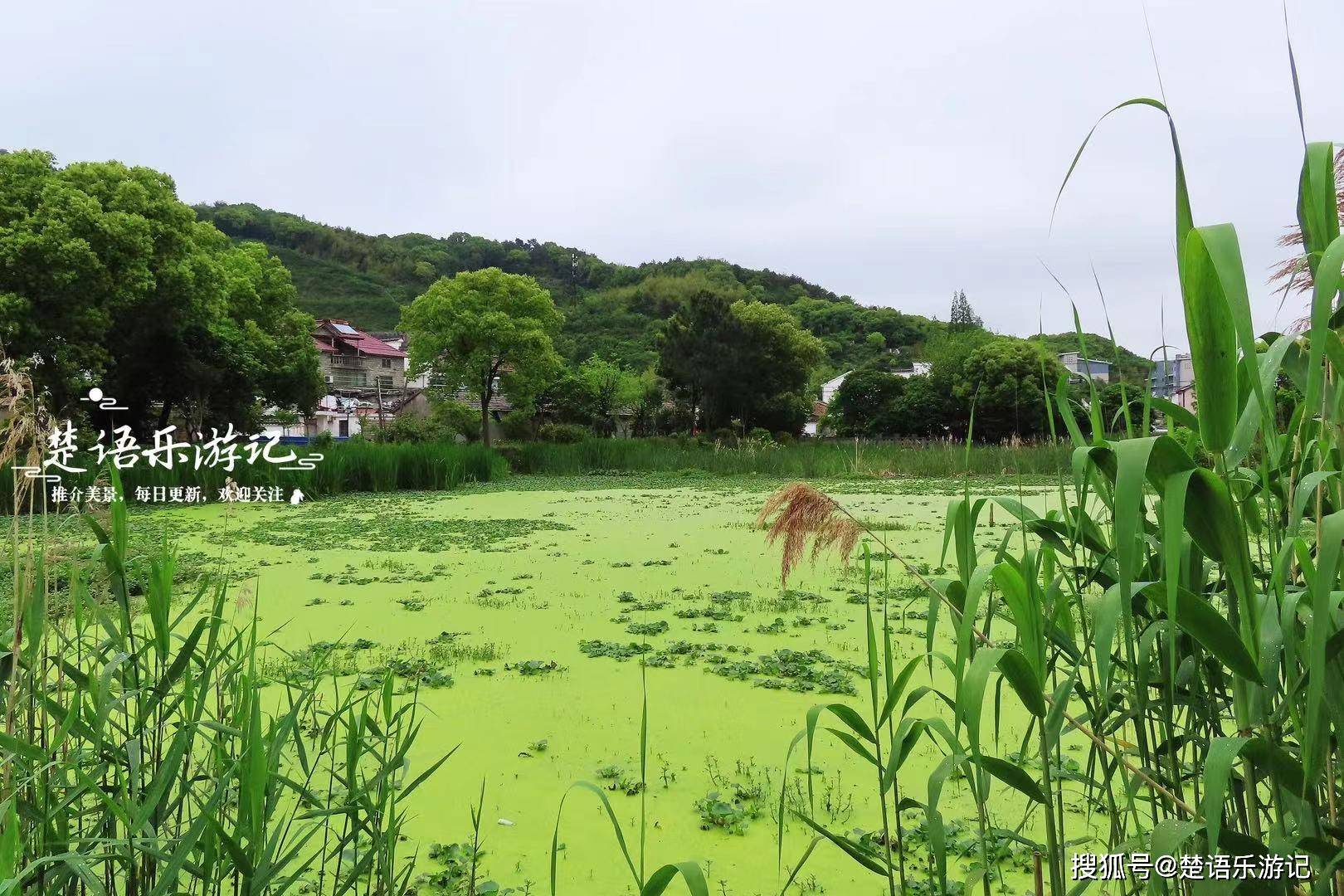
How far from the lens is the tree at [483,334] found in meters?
17.4

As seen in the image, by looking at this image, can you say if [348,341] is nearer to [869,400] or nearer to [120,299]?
[869,400]

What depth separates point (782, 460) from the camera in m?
12.6

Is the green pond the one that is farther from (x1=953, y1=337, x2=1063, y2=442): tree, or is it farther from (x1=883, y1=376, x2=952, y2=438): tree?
(x1=883, y1=376, x2=952, y2=438): tree

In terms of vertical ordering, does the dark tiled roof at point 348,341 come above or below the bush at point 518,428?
above

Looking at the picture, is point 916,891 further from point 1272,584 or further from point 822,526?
point 1272,584

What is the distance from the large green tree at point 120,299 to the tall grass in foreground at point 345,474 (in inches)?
111

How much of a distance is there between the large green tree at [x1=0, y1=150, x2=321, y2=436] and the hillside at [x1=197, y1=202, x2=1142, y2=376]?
578 inches

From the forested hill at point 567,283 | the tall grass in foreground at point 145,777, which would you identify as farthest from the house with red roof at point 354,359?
the tall grass in foreground at point 145,777

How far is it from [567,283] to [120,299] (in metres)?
30.9

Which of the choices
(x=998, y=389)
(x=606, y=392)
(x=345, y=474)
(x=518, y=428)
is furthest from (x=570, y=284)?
(x=345, y=474)

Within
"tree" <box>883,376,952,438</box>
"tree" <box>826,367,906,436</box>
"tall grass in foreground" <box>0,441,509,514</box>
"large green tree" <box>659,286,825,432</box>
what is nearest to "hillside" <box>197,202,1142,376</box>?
"large green tree" <box>659,286,825,432</box>

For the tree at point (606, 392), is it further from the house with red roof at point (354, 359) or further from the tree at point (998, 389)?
the house with red roof at point (354, 359)

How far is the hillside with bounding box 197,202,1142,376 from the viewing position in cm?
3338

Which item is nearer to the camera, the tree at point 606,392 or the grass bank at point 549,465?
the grass bank at point 549,465
